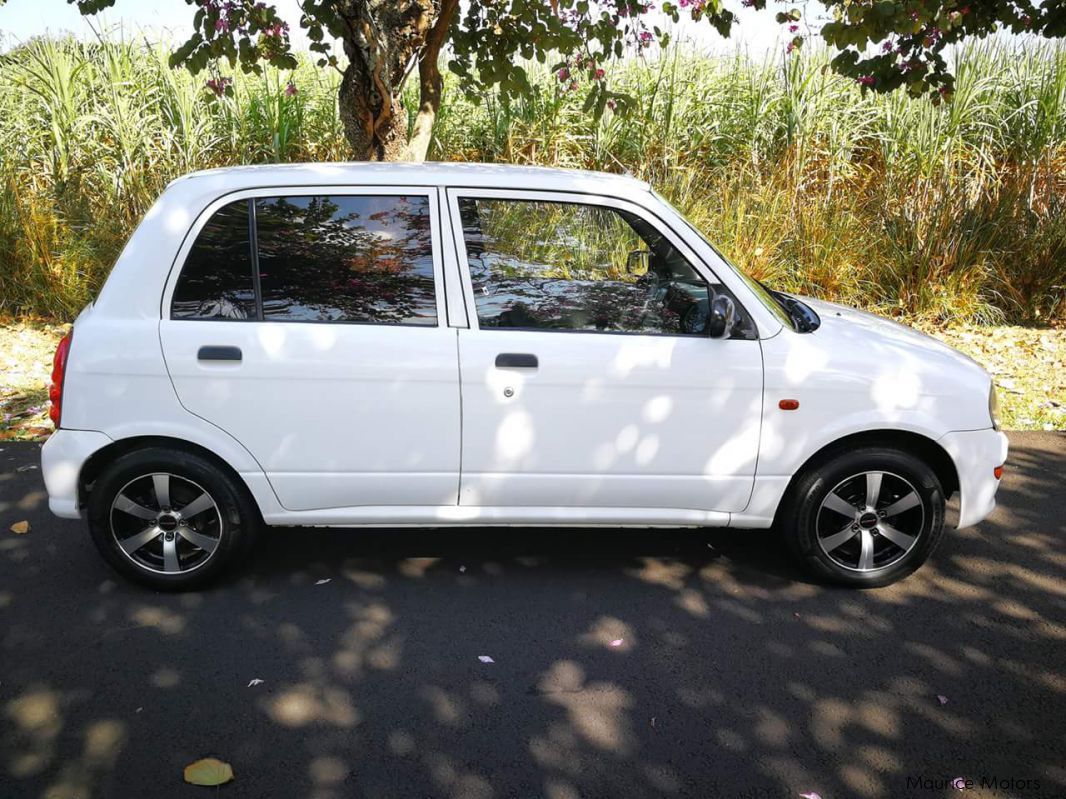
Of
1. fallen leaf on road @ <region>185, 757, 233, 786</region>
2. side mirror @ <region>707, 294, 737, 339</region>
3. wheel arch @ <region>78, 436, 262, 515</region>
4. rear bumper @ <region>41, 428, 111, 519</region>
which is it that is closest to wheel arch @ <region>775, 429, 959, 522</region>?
side mirror @ <region>707, 294, 737, 339</region>

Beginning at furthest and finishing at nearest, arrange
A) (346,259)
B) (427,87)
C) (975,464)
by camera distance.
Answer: (427,87) → (975,464) → (346,259)

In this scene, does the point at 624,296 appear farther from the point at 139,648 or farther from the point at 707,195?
the point at 707,195

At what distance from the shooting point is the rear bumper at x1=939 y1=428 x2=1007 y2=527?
4.08m

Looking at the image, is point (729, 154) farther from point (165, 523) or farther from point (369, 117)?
point (165, 523)

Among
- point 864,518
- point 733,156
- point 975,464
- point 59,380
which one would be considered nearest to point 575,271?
point 864,518

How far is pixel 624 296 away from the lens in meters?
4.09

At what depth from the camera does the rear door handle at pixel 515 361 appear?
3867 millimetres

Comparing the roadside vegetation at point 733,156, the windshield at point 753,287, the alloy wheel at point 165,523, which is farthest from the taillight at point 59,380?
the roadside vegetation at point 733,156

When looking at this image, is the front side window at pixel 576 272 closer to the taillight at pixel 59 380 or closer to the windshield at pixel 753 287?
the windshield at pixel 753 287

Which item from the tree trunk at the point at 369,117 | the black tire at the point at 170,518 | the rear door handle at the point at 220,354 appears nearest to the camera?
the rear door handle at the point at 220,354

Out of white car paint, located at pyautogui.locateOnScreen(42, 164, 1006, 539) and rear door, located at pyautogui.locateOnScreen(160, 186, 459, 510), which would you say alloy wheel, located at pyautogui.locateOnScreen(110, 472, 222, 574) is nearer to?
white car paint, located at pyautogui.locateOnScreen(42, 164, 1006, 539)

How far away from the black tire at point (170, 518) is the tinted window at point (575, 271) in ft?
4.40

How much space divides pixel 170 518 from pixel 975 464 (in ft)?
11.4

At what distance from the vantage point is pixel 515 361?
387cm
